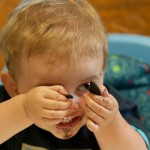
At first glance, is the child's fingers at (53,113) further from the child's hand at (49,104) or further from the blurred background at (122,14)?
the blurred background at (122,14)

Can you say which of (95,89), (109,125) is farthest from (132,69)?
(95,89)

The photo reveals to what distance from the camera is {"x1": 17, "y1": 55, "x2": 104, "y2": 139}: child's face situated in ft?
2.22

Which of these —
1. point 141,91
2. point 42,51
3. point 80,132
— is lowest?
point 141,91

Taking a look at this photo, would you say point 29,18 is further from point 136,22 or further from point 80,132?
point 136,22

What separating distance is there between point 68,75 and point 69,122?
0.10 m

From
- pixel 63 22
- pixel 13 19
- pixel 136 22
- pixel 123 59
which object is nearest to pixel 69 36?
pixel 63 22

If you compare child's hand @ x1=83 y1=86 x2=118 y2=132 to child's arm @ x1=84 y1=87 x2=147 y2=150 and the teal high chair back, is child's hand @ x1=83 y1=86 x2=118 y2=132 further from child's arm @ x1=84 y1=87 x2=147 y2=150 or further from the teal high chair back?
the teal high chair back

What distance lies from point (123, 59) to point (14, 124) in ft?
1.85

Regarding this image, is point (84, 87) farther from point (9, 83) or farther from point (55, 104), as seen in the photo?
point (9, 83)

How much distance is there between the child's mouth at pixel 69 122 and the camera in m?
0.72

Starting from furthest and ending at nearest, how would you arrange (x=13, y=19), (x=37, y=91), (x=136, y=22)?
(x=136, y=22)
(x=13, y=19)
(x=37, y=91)

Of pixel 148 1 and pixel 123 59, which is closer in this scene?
pixel 123 59

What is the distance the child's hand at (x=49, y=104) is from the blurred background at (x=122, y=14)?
956 millimetres

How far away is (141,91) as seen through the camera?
116 cm
